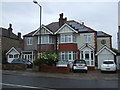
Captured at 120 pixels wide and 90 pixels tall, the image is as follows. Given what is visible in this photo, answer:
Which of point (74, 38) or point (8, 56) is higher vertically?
point (74, 38)

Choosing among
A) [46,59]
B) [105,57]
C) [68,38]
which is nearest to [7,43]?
[68,38]

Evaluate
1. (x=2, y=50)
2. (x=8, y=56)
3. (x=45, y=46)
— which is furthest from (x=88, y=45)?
(x=2, y=50)

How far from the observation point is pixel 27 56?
35.0 meters

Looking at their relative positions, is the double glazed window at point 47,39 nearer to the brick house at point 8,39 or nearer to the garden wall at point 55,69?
the garden wall at point 55,69

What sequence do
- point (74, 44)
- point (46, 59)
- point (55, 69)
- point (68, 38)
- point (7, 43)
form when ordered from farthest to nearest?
1. point (7, 43)
2. point (68, 38)
3. point (74, 44)
4. point (46, 59)
5. point (55, 69)

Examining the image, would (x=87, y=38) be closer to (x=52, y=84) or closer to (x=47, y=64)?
(x=47, y=64)

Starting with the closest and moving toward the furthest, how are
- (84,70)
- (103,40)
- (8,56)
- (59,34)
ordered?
1. (84,70)
2. (59,34)
3. (103,40)
4. (8,56)

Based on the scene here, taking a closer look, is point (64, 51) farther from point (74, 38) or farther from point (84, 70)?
point (84, 70)

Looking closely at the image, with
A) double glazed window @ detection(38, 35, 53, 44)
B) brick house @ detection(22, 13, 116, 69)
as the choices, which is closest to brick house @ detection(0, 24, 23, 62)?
brick house @ detection(22, 13, 116, 69)

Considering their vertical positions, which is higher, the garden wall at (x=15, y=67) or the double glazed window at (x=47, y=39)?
the double glazed window at (x=47, y=39)

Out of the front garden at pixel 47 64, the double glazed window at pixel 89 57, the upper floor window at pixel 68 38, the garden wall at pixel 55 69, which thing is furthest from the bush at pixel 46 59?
the upper floor window at pixel 68 38

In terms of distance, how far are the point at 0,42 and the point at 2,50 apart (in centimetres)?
228

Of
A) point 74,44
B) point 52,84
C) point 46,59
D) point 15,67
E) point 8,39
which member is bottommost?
point 52,84

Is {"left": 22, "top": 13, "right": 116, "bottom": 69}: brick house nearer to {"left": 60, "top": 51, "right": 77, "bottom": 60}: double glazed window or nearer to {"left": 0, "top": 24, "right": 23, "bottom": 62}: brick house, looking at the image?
{"left": 60, "top": 51, "right": 77, "bottom": 60}: double glazed window
